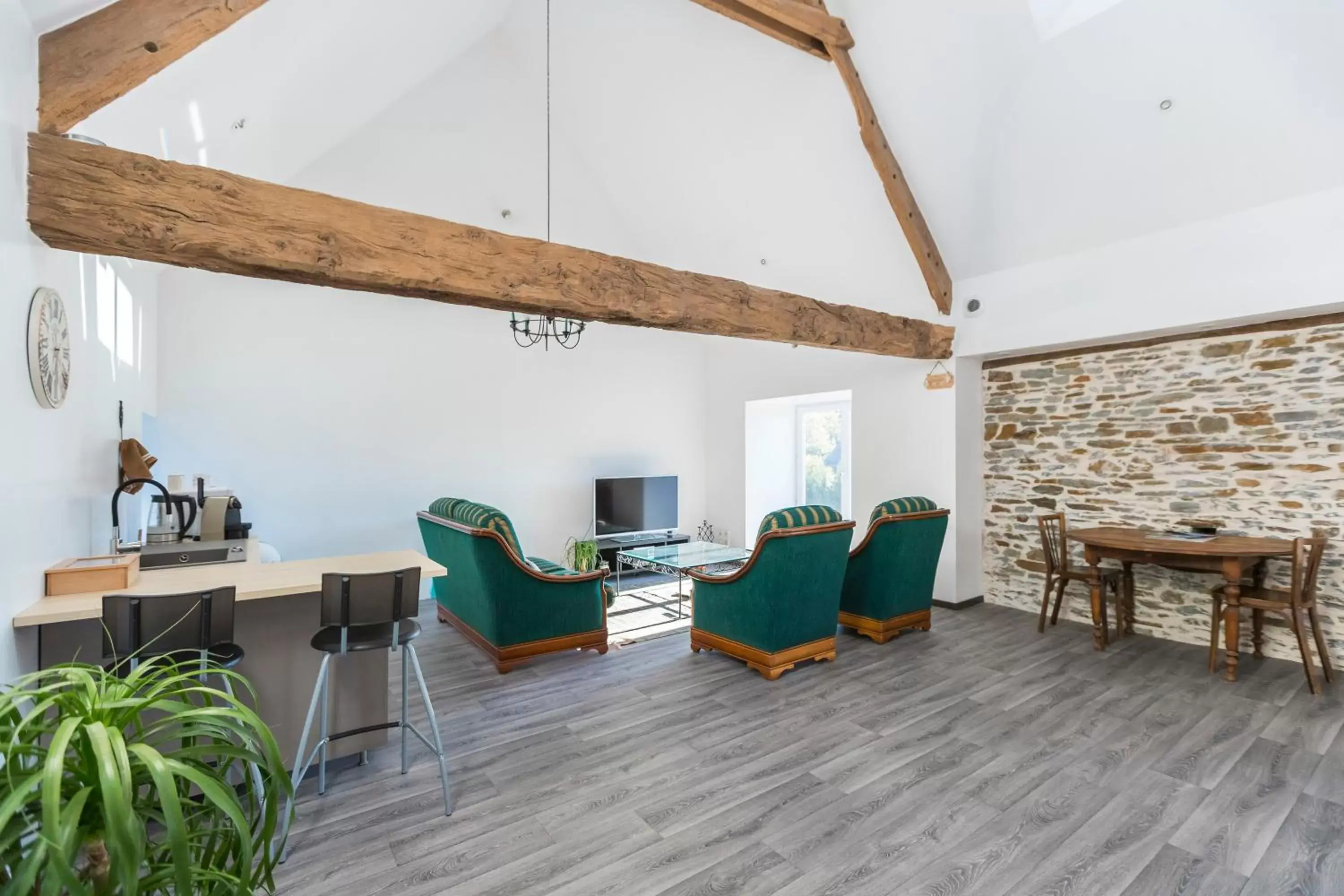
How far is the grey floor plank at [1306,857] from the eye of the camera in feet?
6.84

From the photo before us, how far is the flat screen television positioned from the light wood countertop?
363cm

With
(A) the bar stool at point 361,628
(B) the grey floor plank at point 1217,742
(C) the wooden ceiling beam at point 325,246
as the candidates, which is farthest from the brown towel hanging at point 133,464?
(B) the grey floor plank at point 1217,742

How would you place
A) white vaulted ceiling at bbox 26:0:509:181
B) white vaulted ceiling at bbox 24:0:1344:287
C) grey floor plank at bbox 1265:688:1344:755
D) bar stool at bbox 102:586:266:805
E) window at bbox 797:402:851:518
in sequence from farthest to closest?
window at bbox 797:402:851:518, white vaulted ceiling at bbox 24:0:1344:287, grey floor plank at bbox 1265:688:1344:755, white vaulted ceiling at bbox 26:0:509:181, bar stool at bbox 102:586:266:805

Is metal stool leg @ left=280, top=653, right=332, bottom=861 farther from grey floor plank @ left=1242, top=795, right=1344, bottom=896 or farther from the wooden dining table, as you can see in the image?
the wooden dining table

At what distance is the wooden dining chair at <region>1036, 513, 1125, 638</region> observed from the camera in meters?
4.57

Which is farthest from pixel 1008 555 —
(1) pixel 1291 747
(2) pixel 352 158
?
(2) pixel 352 158

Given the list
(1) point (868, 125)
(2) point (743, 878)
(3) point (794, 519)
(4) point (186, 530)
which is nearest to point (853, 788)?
Result: (2) point (743, 878)

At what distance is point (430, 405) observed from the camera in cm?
595

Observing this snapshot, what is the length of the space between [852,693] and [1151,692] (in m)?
1.79

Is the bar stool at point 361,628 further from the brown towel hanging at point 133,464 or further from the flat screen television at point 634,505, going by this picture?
the flat screen television at point 634,505

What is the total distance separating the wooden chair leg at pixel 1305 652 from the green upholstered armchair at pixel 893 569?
1987mm

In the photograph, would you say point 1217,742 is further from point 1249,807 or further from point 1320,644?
point 1320,644

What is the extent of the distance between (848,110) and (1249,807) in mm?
4730

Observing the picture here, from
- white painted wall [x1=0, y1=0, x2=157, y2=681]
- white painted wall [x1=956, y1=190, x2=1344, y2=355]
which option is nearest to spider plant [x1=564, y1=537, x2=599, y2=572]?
white painted wall [x1=0, y1=0, x2=157, y2=681]
